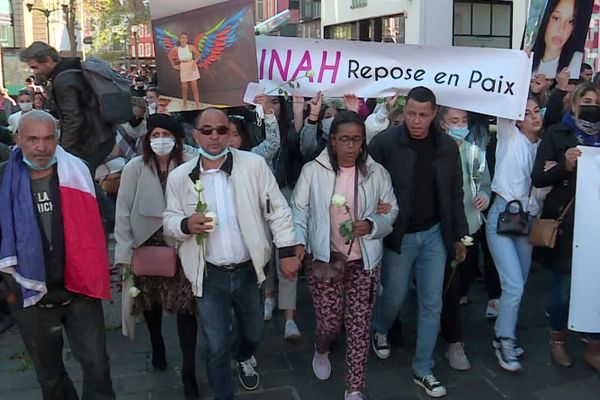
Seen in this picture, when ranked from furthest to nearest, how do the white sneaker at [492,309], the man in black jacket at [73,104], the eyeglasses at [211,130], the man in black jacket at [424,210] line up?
1. the white sneaker at [492,309]
2. the man in black jacket at [73,104]
3. the man in black jacket at [424,210]
4. the eyeglasses at [211,130]

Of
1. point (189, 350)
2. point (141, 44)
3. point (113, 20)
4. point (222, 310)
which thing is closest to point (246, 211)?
point (222, 310)

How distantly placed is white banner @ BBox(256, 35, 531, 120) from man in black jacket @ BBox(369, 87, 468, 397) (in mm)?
576

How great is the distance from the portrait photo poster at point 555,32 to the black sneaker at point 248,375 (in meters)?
3.01

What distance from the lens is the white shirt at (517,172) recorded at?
4391mm

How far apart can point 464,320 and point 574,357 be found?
0.95m

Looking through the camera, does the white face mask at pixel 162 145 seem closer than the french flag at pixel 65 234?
No

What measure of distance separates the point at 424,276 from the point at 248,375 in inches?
51.0

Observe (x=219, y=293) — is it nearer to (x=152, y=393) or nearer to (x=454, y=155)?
(x=152, y=393)

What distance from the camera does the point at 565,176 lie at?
421 centimetres

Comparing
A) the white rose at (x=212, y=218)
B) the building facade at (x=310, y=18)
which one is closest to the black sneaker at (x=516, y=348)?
the white rose at (x=212, y=218)

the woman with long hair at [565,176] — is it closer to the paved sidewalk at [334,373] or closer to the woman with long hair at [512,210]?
the woman with long hair at [512,210]

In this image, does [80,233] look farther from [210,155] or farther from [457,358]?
[457,358]

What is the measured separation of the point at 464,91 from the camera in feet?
14.8

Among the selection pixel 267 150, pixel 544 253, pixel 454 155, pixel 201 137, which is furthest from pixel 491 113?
pixel 201 137
